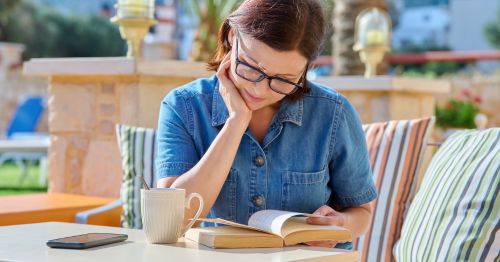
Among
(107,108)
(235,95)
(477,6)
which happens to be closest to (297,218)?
(235,95)

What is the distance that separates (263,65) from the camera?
7.05ft

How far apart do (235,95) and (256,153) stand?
159 millimetres

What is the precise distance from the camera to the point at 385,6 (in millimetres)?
8219

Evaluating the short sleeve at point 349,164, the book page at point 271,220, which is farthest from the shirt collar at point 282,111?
the book page at point 271,220

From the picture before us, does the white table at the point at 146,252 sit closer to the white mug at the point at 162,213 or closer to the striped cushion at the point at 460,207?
the white mug at the point at 162,213

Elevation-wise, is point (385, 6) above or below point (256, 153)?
above

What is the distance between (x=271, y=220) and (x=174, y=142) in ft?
1.48

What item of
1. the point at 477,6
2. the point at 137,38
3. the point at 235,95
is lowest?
the point at 235,95

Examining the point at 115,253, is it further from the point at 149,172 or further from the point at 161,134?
the point at 149,172

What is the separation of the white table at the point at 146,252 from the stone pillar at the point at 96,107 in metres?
2.30

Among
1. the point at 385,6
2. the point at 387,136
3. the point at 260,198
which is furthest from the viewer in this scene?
the point at 385,6

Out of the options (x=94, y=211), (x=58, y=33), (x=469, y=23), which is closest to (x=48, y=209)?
(x=94, y=211)

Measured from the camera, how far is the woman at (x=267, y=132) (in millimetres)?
2174

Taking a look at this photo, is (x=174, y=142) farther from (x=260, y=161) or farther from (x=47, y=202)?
(x=47, y=202)
